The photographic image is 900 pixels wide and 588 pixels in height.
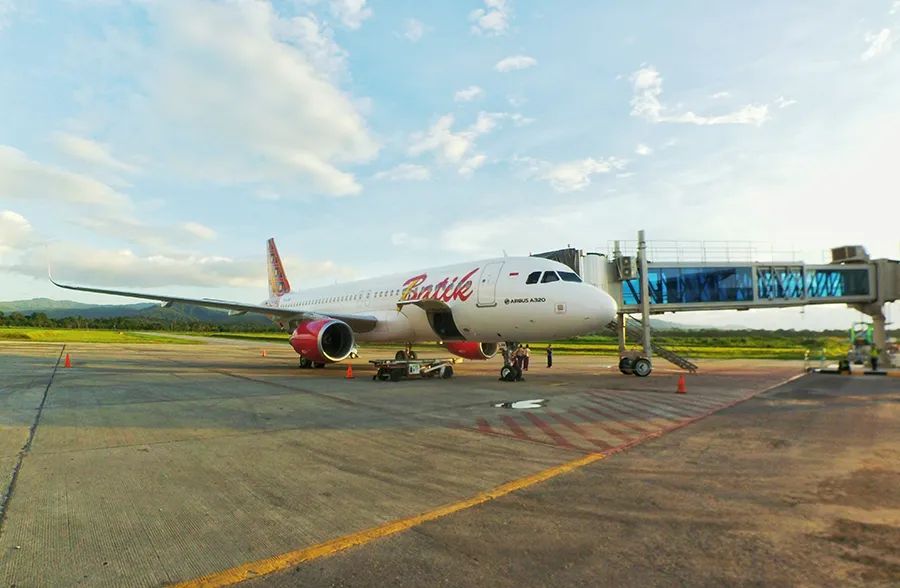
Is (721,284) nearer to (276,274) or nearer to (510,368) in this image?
(510,368)

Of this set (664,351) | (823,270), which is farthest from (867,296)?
(664,351)

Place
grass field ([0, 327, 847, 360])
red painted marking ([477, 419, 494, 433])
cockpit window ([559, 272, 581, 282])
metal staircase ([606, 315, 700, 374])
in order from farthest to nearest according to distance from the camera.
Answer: grass field ([0, 327, 847, 360])
metal staircase ([606, 315, 700, 374])
cockpit window ([559, 272, 581, 282])
red painted marking ([477, 419, 494, 433])

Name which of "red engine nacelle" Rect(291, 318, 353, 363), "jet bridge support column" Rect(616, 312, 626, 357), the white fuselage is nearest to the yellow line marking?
the white fuselage

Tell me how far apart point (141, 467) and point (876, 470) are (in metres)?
8.73

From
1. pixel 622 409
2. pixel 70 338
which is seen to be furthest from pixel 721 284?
pixel 70 338

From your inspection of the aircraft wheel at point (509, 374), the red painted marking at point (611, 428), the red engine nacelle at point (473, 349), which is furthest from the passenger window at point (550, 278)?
the red engine nacelle at point (473, 349)

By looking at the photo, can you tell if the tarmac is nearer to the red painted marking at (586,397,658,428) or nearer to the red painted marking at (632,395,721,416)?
the red painted marking at (586,397,658,428)

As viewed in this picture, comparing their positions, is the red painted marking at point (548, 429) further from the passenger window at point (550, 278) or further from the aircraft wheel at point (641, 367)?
the aircraft wheel at point (641, 367)

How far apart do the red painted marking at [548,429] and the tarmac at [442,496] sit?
0.09m

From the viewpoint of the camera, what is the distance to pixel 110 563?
11.0 ft

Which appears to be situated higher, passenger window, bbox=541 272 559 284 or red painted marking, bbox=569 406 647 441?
passenger window, bbox=541 272 559 284

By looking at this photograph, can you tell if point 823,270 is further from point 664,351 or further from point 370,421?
point 370,421

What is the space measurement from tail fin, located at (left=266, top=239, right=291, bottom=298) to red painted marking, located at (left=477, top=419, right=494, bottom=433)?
94.3 ft

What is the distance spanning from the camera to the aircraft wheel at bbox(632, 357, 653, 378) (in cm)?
2019
